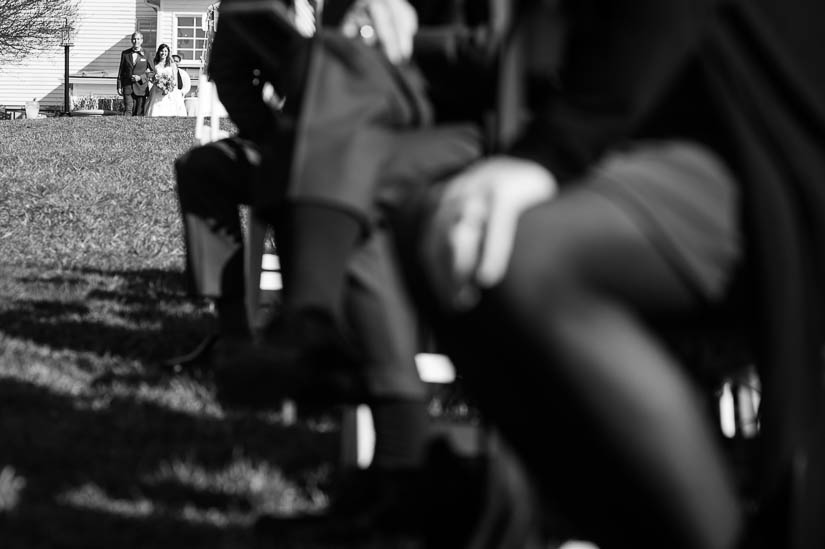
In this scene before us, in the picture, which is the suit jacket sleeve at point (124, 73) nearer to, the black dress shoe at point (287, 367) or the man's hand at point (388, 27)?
the man's hand at point (388, 27)

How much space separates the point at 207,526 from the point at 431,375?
105cm

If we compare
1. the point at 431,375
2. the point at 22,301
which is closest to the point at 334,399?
the point at 431,375

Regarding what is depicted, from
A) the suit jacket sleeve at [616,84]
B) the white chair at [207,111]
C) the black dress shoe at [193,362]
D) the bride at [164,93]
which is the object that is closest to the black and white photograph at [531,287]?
the suit jacket sleeve at [616,84]

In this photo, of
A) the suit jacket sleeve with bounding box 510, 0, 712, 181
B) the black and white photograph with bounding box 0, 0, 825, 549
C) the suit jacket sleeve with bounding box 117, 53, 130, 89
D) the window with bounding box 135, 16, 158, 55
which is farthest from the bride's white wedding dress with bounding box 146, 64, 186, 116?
the suit jacket sleeve with bounding box 510, 0, 712, 181

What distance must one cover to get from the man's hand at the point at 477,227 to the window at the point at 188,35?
137ft

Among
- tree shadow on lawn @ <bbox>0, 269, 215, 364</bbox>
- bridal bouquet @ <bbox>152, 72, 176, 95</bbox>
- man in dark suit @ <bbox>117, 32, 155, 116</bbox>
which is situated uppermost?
tree shadow on lawn @ <bbox>0, 269, 215, 364</bbox>

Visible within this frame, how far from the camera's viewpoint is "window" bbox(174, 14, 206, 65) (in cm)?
4203

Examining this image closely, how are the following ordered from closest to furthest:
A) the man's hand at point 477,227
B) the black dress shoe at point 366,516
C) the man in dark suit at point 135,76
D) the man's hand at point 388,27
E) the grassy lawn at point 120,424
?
1. the man's hand at point 477,227
2. the black dress shoe at point 366,516
3. the man's hand at point 388,27
4. the grassy lawn at point 120,424
5. the man in dark suit at point 135,76

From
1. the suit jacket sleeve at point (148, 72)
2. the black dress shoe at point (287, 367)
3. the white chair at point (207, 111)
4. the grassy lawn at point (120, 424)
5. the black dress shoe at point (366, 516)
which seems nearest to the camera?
the black dress shoe at point (287, 367)

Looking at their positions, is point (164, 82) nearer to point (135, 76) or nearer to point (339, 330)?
point (135, 76)

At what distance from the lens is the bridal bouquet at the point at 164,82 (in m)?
24.6

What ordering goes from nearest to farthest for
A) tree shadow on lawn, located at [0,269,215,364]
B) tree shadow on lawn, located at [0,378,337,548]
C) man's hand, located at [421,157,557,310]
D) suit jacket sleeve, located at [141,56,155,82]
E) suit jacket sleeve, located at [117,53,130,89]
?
man's hand, located at [421,157,557,310], tree shadow on lawn, located at [0,378,337,548], tree shadow on lawn, located at [0,269,215,364], suit jacket sleeve, located at [117,53,130,89], suit jacket sleeve, located at [141,56,155,82]

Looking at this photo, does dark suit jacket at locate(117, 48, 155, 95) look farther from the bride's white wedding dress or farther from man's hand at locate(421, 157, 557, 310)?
man's hand at locate(421, 157, 557, 310)

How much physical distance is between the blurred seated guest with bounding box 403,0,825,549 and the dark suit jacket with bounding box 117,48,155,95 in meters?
26.8
